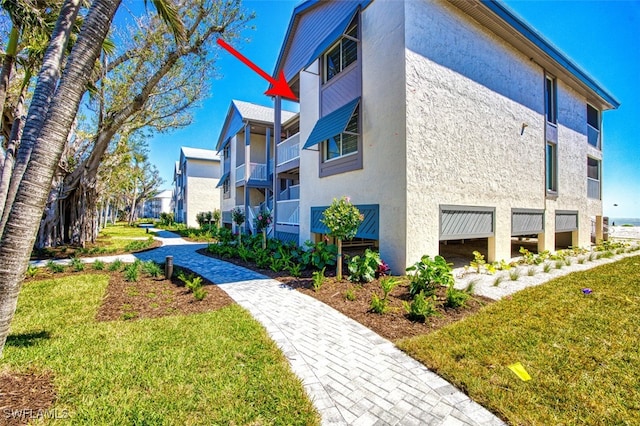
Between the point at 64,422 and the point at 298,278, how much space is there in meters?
5.81

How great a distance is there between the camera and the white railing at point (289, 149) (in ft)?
45.2

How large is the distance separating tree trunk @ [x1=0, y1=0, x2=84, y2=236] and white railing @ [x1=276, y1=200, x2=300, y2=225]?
1004 centimetres

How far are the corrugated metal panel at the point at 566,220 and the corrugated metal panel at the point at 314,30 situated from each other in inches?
477

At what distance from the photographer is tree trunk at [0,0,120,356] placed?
9.24ft

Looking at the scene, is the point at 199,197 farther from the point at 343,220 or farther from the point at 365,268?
the point at 365,268

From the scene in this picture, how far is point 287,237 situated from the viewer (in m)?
13.9

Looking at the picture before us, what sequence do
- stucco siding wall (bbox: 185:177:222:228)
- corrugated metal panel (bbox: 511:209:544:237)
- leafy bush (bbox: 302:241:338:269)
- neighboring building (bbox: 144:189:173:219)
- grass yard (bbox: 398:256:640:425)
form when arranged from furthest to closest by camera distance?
neighboring building (bbox: 144:189:173:219), stucco siding wall (bbox: 185:177:222:228), corrugated metal panel (bbox: 511:209:544:237), leafy bush (bbox: 302:241:338:269), grass yard (bbox: 398:256:640:425)

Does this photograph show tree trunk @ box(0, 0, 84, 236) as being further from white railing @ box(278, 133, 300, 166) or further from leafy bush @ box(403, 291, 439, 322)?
white railing @ box(278, 133, 300, 166)

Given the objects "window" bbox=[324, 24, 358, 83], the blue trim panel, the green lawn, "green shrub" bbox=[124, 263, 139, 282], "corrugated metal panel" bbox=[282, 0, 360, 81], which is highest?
"corrugated metal panel" bbox=[282, 0, 360, 81]

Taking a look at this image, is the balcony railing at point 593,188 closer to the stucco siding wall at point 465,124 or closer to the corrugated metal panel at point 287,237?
the stucco siding wall at point 465,124

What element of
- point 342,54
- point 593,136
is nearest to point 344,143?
point 342,54

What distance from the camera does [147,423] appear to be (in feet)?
8.23

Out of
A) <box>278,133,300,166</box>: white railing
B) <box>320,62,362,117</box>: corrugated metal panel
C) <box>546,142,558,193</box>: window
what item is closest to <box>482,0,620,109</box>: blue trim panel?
<box>546,142,558,193</box>: window

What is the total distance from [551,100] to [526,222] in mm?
6132
